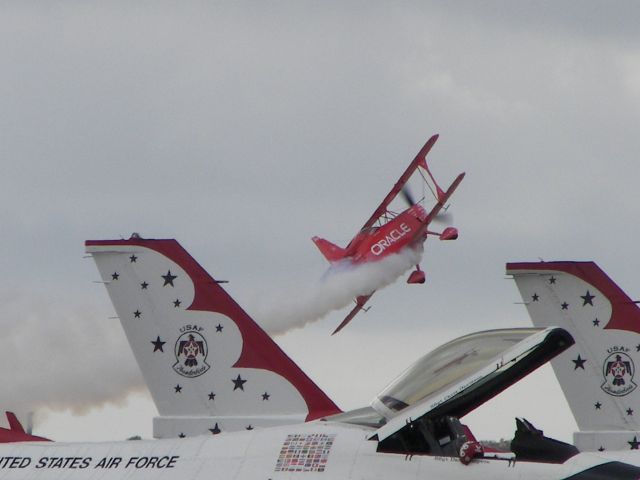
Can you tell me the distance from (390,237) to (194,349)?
18.4m

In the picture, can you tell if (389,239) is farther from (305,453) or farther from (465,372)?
(465,372)

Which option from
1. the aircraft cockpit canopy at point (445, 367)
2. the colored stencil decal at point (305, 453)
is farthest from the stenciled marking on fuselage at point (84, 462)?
the aircraft cockpit canopy at point (445, 367)

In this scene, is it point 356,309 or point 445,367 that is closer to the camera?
point 445,367

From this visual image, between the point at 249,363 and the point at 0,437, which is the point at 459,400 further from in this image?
the point at 249,363

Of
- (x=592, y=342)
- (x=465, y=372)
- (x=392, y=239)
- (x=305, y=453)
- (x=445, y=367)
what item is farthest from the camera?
(x=392, y=239)

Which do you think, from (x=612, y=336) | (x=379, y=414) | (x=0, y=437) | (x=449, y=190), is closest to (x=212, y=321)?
(x=612, y=336)

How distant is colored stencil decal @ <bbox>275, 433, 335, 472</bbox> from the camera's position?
11.6m

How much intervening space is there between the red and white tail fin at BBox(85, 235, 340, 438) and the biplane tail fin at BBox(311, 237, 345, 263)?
57.0 ft

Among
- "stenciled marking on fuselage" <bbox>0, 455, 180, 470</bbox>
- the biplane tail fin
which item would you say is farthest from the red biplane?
"stenciled marking on fuselage" <bbox>0, 455, 180, 470</bbox>

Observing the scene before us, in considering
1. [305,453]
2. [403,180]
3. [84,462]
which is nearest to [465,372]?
[305,453]

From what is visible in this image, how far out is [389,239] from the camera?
4391 cm

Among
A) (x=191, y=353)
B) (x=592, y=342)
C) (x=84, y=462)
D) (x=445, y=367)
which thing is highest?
(x=191, y=353)

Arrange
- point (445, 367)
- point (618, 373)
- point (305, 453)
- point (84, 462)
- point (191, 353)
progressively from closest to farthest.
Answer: point (445, 367) < point (305, 453) < point (84, 462) < point (191, 353) < point (618, 373)

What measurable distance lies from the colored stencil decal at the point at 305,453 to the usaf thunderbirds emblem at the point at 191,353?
1432cm
